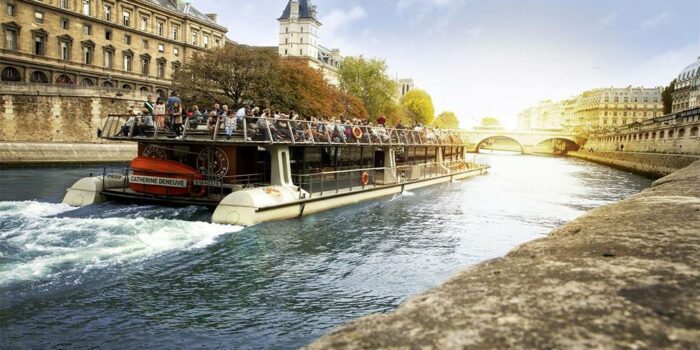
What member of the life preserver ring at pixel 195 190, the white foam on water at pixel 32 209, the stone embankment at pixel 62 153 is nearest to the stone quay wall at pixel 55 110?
the stone embankment at pixel 62 153

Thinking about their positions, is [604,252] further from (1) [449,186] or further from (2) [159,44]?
(2) [159,44]

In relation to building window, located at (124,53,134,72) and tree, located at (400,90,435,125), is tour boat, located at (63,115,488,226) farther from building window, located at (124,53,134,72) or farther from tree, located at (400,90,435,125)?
tree, located at (400,90,435,125)

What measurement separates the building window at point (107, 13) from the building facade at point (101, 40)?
115 mm

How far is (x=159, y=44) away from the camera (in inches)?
2729

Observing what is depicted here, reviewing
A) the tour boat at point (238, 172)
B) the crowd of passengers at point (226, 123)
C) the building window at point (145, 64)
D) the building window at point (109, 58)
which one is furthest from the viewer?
the building window at point (145, 64)

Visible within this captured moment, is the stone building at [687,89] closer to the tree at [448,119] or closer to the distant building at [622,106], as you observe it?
the distant building at [622,106]

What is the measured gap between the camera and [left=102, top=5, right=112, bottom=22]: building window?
6147cm

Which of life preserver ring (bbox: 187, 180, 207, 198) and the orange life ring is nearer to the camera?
life preserver ring (bbox: 187, 180, 207, 198)

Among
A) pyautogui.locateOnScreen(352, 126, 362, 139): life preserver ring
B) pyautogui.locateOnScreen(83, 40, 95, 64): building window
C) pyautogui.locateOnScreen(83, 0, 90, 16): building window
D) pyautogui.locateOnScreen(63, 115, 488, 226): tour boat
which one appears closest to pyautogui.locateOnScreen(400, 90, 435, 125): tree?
pyautogui.locateOnScreen(83, 40, 95, 64): building window

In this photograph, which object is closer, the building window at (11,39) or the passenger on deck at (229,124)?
the passenger on deck at (229,124)

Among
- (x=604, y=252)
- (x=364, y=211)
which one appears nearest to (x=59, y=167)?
(x=364, y=211)

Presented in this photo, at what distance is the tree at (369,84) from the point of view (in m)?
77.3

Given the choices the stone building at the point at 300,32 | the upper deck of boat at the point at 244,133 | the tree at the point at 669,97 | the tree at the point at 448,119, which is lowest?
the upper deck of boat at the point at 244,133

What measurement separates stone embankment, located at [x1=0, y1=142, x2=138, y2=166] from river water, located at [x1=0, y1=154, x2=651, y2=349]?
61.4 feet
